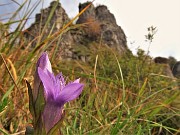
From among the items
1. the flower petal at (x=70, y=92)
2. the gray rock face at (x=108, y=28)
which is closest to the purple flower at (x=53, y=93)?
the flower petal at (x=70, y=92)

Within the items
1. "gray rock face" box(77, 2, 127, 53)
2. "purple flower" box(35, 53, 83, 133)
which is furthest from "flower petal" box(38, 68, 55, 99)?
"gray rock face" box(77, 2, 127, 53)

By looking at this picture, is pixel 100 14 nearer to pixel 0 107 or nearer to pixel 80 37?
pixel 80 37

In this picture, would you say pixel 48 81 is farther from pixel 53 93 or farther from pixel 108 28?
pixel 108 28

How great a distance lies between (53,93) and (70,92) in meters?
0.04

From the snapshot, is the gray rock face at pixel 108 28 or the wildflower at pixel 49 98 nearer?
the wildflower at pixel 49 98

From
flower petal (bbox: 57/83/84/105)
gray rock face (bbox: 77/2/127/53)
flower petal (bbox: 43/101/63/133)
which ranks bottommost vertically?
flower petal (bbox: 43/101/63/133)

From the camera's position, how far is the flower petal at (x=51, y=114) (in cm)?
70

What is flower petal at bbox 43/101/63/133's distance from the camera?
700mm

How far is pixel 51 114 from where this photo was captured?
27.6 inches

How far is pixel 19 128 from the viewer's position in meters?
1.79

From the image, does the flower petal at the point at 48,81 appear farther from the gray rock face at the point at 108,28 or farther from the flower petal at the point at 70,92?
the gray rock face at the point at 108,28

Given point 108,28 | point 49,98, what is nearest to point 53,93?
point 49,98

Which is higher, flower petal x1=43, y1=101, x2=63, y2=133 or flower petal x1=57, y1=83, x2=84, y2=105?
flower petal x1=57, y1=83, x2=84, y2=105

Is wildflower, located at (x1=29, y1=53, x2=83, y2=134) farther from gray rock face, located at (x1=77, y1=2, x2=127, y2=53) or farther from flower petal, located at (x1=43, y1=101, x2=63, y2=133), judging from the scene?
gray rock face, located at (x1=77, y1=2, x2=127, y2=53)
